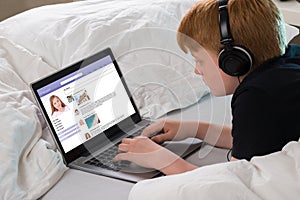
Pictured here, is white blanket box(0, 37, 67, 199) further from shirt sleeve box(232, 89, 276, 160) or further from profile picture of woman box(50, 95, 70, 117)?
shirt sleeve box(232, 89, 276, 160)

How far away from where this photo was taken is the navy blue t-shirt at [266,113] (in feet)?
3.57

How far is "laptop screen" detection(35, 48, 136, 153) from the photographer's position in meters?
1.35

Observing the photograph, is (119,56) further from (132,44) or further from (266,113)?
(266,113)

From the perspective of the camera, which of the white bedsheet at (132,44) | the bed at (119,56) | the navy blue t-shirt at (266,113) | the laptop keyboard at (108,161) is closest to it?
the navy blue t-shirt at (266,113)

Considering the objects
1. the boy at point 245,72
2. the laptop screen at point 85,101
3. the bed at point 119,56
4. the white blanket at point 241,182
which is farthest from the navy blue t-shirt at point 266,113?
the laptop screen at point 85,101

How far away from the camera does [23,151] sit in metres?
1.29

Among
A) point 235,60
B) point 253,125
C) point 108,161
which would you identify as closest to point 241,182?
point 253,125

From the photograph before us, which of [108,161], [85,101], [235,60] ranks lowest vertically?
[108,161]

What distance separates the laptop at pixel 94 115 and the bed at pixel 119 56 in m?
0.05

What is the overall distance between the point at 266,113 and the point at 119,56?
676 mm

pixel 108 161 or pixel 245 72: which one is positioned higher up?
pixel 245 72

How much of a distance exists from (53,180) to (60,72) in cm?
28

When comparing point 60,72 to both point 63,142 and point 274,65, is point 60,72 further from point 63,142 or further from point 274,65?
point 274,65

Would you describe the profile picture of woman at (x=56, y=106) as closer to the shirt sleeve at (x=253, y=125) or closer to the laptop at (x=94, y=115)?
the laptop at (x=94, y=115)
